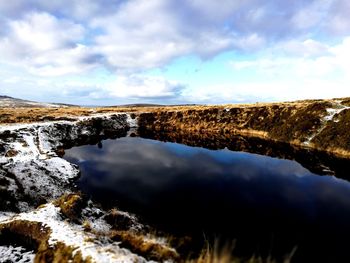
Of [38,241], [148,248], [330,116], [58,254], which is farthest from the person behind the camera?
[330,116]

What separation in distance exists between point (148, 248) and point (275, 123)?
217 feet

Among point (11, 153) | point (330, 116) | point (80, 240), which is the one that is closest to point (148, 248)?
point (80, 240)

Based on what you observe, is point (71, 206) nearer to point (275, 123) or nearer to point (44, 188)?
point (44, 188)

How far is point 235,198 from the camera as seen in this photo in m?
31.7

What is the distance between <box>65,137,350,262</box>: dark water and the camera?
2252 cm

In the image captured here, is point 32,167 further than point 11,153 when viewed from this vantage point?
No

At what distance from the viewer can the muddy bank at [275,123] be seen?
59.8 m

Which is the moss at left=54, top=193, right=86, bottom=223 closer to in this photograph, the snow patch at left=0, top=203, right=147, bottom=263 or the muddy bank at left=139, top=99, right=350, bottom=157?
the snow patch at left=0, top=203, right=147, bottom=263

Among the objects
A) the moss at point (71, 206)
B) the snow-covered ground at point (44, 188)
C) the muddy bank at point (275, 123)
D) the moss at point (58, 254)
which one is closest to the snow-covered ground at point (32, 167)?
the snow-covered ground at point (44, 188)

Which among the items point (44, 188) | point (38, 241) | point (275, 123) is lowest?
point (44, 188)

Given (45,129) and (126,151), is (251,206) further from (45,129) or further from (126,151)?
(45,129)

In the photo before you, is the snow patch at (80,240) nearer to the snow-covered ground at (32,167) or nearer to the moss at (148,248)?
the moss at (148,248)

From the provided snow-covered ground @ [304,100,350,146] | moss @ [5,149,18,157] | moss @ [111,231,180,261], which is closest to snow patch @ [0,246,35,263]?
moss @ [111,231,180,261]

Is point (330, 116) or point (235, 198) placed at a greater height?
point (330, 116)
